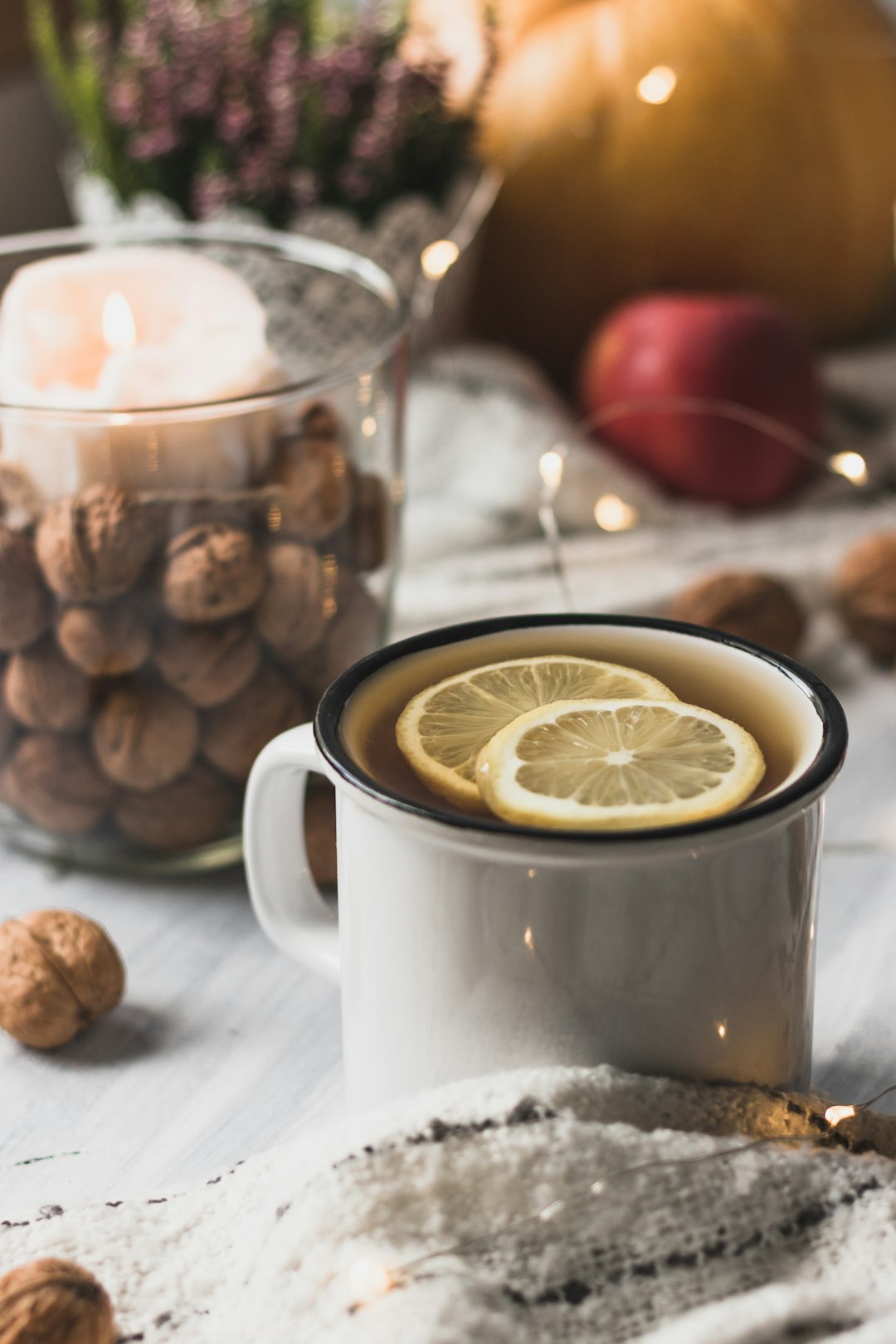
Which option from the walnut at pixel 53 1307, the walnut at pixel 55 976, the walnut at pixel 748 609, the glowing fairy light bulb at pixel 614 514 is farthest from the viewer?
the glowing fairy light bulb at pixel 614 514

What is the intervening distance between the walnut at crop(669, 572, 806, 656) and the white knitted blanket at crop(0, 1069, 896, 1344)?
0.95ft

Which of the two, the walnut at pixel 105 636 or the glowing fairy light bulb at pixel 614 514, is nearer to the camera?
the walnut at pixel 105 636

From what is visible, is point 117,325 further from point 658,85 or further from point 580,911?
point 658,85

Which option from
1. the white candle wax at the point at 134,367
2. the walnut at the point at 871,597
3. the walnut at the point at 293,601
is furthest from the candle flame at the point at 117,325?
the walnut at the point at 871,597

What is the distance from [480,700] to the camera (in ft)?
1.15

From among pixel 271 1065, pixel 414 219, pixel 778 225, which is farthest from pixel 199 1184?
pixel 778 225

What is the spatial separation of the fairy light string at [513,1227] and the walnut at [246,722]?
0.65 ft

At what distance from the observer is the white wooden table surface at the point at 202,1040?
1.24 ft

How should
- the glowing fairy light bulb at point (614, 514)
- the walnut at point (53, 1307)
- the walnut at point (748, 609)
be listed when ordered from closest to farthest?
the walnut at point (53, 1307)
the walnut at point (748, 609)
the glowing fairy light bulb at point (614, 514)

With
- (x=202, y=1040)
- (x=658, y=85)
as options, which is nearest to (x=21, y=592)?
(x=202, y=1040)

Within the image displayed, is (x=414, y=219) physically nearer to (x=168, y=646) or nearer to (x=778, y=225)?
(x=778, y=225)

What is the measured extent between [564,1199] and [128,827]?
0.23 metres

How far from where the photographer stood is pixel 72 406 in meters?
0.45

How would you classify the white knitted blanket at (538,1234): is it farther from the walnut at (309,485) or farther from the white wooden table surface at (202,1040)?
the walnut at (309,485)
